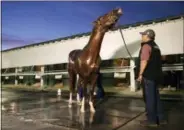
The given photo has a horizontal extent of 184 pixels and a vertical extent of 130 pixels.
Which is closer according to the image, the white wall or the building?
the white wall

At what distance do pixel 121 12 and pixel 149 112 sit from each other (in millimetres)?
2323

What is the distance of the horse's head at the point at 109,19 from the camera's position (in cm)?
519

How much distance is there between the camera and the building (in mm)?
9875

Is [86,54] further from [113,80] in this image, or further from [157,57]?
[113,80]

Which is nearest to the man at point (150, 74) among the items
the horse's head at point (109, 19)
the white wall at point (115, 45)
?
the horse's head at point (109, 19)

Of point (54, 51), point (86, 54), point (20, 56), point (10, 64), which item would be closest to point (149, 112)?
point (86, 54)

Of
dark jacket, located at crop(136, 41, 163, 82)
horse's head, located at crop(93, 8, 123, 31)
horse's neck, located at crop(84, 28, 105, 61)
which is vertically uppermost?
horse's head, located at crop(93, 8, 123, 31)

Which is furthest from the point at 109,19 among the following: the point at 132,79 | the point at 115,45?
the point at 115,45

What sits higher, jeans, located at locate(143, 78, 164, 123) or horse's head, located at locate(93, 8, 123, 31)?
horse's head, located at locate(93, 8, 123, 31)

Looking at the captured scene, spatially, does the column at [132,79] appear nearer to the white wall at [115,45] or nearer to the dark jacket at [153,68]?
the white wall at [115,45]

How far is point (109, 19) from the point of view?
524cm

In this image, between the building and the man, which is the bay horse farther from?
the building

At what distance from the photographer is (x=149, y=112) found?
14.2 ft

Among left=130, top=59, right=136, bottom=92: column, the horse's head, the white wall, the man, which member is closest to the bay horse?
the horse's head
